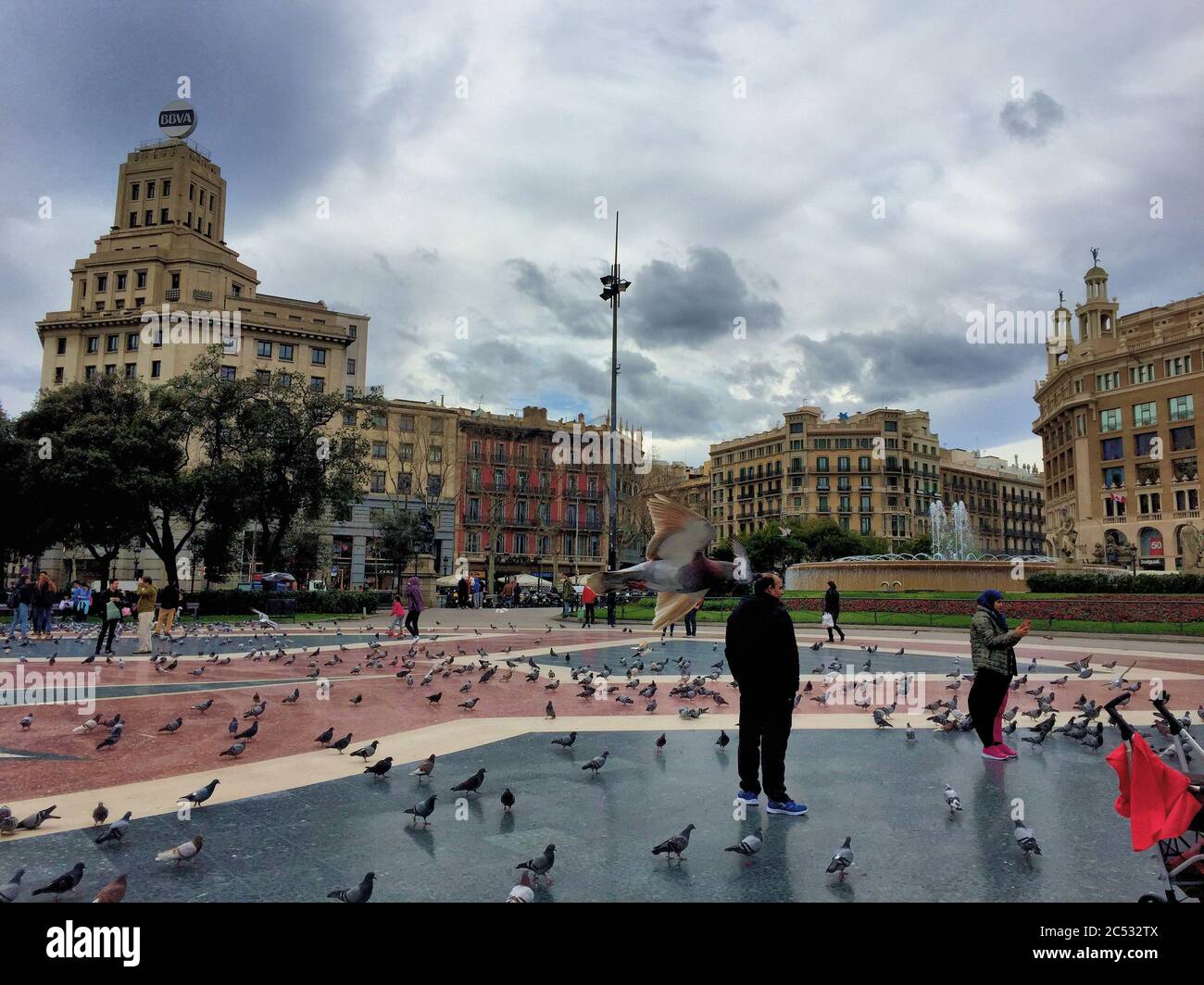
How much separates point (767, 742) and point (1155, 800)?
2872mm

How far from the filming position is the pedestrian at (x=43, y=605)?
19000mm

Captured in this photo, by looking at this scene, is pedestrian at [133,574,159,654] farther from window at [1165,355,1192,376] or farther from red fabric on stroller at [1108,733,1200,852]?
window at [1165,355,1192,376]

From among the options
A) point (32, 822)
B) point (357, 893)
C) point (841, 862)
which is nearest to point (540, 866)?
point (357, 893)

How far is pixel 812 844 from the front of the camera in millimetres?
4566

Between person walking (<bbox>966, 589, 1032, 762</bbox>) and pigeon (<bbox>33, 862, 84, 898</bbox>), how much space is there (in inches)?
266

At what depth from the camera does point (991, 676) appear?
22.4 ft

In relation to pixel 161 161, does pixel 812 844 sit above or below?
below

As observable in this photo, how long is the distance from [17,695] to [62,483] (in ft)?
76.9

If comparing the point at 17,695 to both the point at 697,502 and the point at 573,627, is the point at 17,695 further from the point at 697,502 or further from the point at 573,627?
the point at 697,502

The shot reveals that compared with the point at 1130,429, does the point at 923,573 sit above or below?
below

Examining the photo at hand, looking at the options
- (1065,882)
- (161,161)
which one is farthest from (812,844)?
(161,161)

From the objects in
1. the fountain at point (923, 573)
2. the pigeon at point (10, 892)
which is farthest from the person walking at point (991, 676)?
the fountain at point (923, 573)

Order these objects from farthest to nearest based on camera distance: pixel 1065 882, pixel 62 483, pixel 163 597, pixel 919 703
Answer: pixel 62 483, pixel 163 597, pixel 919 703, pixel 1065 882

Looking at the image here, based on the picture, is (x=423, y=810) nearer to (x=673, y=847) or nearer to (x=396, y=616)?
(x=673, y=847)
